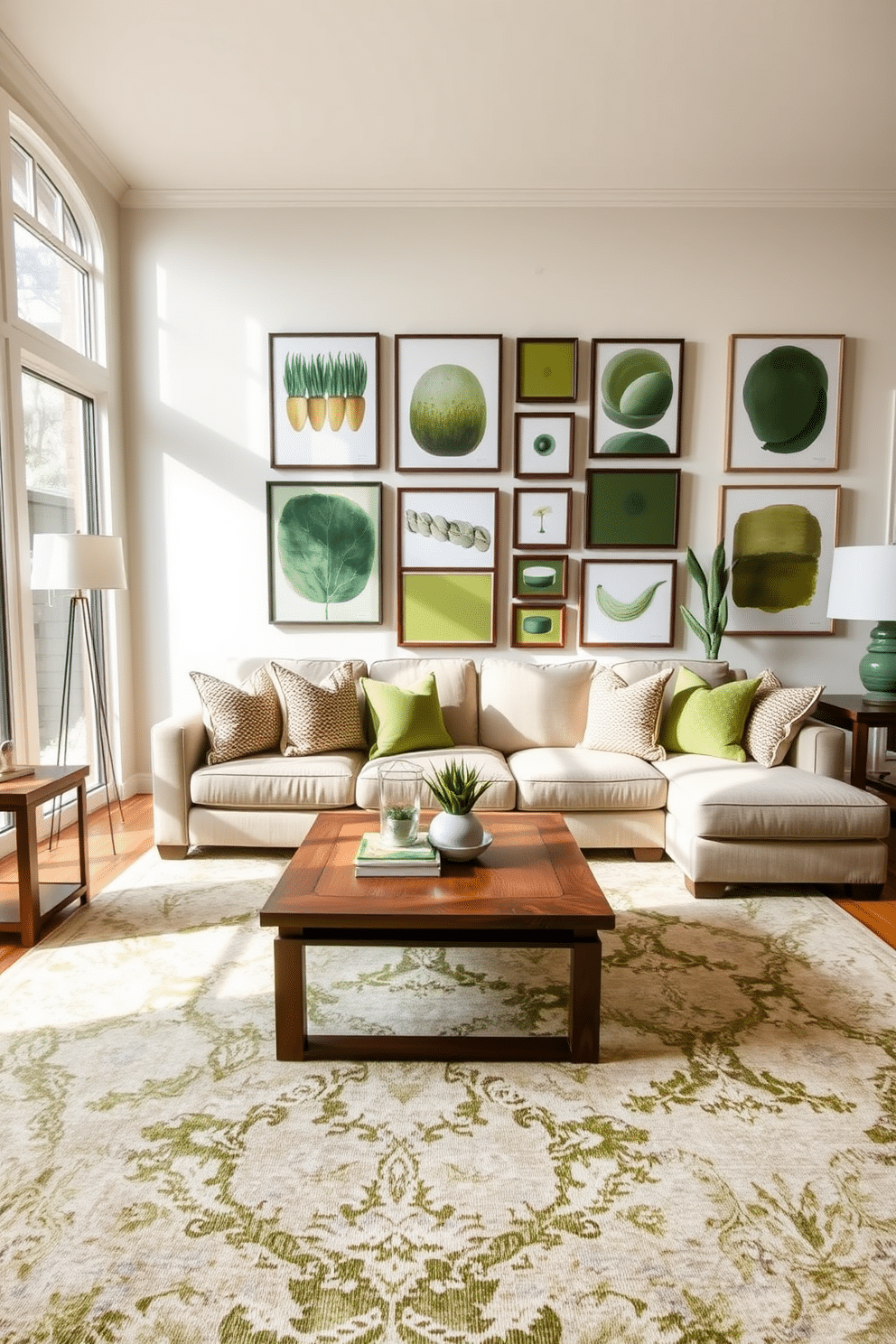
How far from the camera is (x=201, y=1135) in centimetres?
167

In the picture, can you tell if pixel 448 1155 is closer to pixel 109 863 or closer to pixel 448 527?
pixel 109 863

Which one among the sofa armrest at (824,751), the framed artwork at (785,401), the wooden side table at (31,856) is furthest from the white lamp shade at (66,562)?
the framed artwork at (785,401)

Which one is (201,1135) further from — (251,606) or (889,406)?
(889,406)

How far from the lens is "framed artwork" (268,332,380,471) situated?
423cm

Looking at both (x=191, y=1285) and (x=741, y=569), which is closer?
(x=191, y=1285)

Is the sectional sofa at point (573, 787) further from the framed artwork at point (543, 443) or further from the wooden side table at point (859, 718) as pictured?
the framed artwork at point (543, 443)

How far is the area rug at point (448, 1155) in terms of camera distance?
1274 millimetres

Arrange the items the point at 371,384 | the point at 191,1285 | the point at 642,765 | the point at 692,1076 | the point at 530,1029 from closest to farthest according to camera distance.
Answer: the point at 191,1285, the point at 692,1076, the point at 530,1029, the point at 642,765, the point at 371,384

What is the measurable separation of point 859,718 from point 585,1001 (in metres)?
2.22

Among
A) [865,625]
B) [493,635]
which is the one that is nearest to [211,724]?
[493,635]

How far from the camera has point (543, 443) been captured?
4273mm

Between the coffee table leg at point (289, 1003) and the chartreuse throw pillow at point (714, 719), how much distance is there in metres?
2.24

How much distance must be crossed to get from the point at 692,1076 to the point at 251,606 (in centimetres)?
327

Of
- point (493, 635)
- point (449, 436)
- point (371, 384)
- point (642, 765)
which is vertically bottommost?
point (642, 765)
